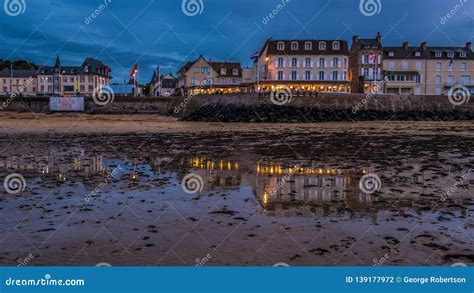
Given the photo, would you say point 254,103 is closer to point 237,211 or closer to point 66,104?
point 66,104

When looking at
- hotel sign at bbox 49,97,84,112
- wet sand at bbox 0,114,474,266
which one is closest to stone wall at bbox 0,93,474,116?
hotel sign at bbox 49,97,84,112

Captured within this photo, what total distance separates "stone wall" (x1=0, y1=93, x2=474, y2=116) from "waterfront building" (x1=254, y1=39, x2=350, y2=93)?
1931 cm

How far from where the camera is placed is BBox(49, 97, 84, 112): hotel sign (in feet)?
231

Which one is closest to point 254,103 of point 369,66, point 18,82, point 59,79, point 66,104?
point 66,104

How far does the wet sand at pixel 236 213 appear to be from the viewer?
24.3 ft

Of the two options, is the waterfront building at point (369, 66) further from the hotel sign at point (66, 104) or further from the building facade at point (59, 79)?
the building facade at point (59, 79)

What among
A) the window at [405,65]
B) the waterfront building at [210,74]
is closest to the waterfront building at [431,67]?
the window at [405,65]

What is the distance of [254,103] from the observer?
188ft

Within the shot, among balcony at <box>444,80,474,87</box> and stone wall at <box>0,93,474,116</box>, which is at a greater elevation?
balcony at <box>444,80,474,87</box>

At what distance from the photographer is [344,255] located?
7.34 meters

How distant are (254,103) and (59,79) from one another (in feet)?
239

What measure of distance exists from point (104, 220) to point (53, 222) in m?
0.98

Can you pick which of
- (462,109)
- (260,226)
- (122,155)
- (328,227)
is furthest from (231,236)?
(462,109)

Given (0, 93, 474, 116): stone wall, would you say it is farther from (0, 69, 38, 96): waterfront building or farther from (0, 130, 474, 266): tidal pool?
(0, 69, 38, 96): waterfront building
